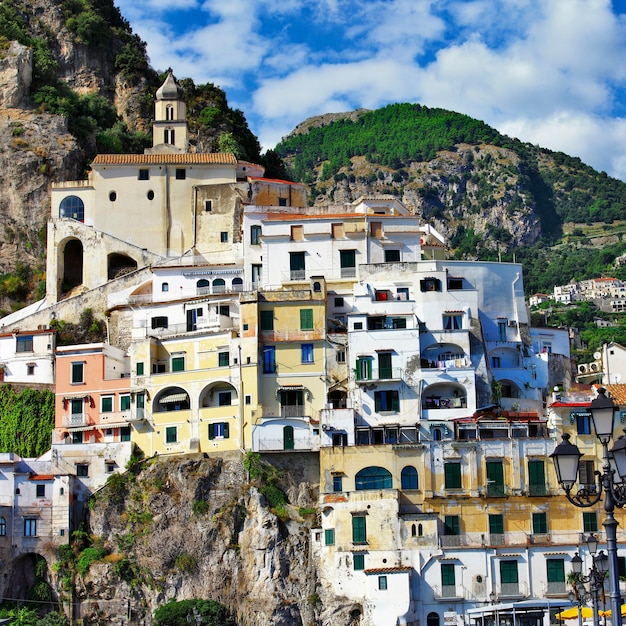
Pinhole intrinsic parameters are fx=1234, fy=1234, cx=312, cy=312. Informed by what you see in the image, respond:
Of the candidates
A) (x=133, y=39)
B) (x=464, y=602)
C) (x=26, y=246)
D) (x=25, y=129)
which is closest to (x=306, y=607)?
(x=464, y=602)

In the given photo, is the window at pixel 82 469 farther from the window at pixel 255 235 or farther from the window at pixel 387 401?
the window at pixel 255 235

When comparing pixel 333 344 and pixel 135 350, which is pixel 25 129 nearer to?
pixel 135 350

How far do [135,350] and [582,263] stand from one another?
11442 cm

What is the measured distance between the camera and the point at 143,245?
2936 inches

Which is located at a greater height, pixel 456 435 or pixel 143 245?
pixel 143 245

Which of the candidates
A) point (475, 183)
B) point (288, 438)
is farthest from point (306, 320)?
point (475, 183)

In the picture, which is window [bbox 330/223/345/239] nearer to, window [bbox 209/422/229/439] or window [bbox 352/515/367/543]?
window [bbox 209/422/229/439]

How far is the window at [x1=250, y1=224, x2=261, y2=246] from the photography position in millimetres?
69062

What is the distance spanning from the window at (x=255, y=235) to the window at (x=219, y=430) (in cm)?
1213

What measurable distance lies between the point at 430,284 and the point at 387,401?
7.59 metres

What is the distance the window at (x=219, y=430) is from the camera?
6134cm

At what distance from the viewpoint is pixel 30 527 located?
6031 centimetres

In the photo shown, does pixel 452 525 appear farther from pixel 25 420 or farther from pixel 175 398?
pixel 25 420

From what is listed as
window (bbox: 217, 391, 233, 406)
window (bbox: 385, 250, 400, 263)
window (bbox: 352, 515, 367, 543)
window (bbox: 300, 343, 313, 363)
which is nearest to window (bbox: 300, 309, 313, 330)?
window (bbox: 300, 343, 313, 363)
